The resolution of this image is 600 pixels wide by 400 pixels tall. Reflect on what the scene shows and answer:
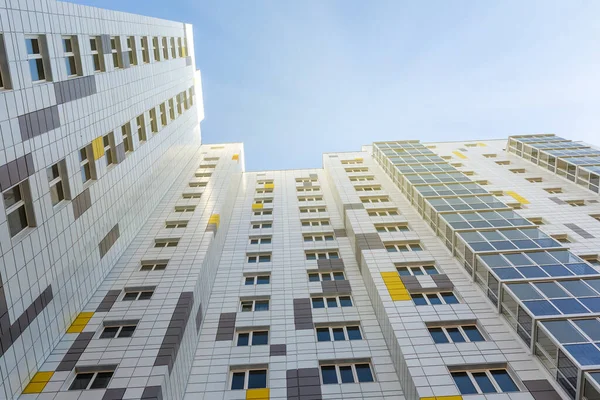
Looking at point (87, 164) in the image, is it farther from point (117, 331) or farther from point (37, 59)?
point (117, 331)

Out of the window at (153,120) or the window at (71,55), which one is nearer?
the window at (71,55)

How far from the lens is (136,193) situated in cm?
2770

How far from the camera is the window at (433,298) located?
21.2 meters

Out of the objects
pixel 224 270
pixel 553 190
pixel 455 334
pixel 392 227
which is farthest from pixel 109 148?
pixel 553 190

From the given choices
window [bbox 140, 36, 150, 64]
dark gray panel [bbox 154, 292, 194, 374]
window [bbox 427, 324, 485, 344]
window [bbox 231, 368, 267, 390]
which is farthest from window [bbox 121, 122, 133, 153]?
window [bbox 427, 324, 485, 344]

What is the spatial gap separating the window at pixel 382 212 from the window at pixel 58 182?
20.9 meters

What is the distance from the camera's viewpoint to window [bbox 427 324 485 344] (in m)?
18.6

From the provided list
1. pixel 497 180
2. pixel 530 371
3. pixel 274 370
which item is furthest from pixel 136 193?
pixel 497 180

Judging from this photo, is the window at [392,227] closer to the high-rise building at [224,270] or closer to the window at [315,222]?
the high-rise building at [224,270]

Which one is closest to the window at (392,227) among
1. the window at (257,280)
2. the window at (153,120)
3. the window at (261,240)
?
the window at (261,240)

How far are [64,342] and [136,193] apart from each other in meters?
11.8

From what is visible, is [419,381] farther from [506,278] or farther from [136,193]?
[136,193]

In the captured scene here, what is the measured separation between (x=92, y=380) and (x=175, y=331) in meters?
3.66

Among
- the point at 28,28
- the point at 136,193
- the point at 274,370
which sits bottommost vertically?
the point at 274,370
